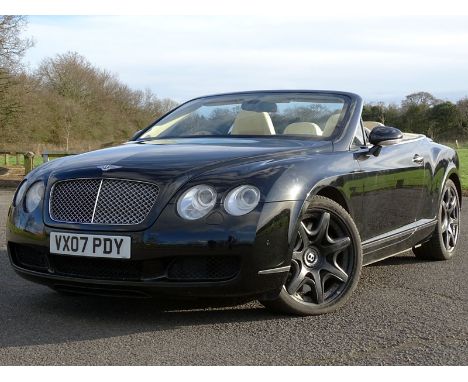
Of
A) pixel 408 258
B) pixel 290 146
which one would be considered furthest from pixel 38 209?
pixel 408 258

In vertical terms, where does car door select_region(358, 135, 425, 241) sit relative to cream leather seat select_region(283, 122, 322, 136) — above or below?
below

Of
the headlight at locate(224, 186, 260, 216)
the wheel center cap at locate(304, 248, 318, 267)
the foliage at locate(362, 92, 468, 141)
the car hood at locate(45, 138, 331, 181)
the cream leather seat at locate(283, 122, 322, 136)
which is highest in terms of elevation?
the cream leather seat at locate(283, 122, 322, 136)

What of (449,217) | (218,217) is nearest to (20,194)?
(218,217)

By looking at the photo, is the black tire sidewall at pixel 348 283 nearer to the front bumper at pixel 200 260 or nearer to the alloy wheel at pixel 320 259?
the alloy wheel at pixel 320 259

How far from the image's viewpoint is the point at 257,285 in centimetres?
380

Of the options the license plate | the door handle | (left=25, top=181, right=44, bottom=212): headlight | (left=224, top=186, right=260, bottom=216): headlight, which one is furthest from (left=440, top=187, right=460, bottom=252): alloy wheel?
(left=25, top=181, right=44, bottom=212): headlight

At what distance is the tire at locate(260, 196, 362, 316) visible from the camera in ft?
13.3

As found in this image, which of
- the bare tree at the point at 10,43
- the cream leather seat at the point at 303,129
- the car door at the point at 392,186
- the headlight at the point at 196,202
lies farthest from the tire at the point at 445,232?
the bare tree at the point at 10,43

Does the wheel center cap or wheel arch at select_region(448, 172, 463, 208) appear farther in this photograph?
wheel arch at select_region(448, 172, 463, 208)

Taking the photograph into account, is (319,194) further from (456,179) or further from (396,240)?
(456,179)

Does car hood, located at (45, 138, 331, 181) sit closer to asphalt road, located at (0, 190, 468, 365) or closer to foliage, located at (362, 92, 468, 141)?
asphalt road, located at (0, 190, 468, 365)

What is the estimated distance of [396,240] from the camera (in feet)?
17.3

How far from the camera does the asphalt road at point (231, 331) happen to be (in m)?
3.29

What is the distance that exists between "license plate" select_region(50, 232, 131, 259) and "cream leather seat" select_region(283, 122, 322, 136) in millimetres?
1748
